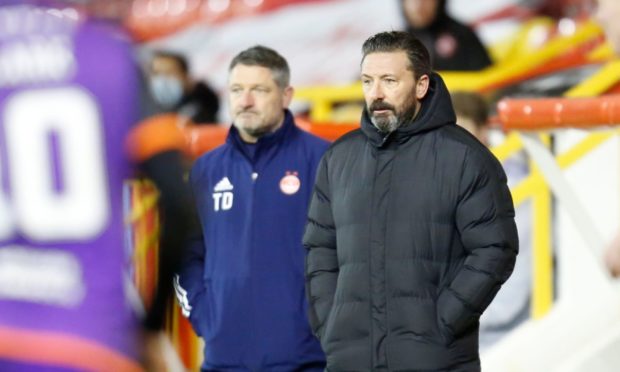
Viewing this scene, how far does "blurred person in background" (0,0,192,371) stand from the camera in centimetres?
233

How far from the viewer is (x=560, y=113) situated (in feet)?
15.7

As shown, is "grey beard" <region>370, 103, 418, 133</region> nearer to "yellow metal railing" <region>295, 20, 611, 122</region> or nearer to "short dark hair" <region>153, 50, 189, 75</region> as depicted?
"yellow metal railing" <region>295, 20, 611, 122</region>

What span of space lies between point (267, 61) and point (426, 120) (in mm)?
927

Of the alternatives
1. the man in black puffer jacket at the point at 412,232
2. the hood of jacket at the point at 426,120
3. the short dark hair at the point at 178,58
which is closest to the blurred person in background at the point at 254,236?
the man in black puffer jacket at the point at 412,232

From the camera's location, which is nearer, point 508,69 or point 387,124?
point 387,124

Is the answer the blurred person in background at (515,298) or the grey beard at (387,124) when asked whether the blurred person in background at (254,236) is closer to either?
the grey beard at (387,124)

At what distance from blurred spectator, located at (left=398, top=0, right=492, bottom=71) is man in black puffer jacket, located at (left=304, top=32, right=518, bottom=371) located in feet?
13.8

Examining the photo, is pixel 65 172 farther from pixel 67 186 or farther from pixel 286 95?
pixel 286 95

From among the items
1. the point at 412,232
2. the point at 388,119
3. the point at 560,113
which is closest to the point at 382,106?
the point at 388,119

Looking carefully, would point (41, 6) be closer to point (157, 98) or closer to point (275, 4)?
point (157, 98)

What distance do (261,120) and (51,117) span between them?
86.6 inches

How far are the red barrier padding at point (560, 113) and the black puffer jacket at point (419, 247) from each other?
872mm

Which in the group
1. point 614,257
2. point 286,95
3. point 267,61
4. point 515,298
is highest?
point 267,61

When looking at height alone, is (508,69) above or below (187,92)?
above
